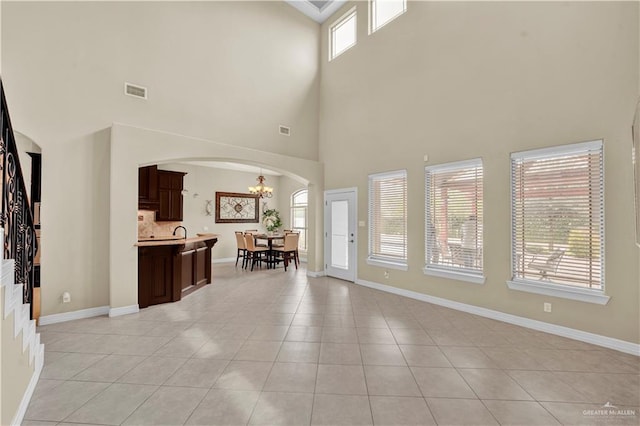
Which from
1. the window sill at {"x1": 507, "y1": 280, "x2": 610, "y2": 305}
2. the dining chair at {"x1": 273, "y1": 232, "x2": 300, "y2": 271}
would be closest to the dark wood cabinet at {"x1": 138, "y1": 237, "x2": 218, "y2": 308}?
the dining chair at {"x1": 273, "y1": 232, "x2": 300, "y2": 271}

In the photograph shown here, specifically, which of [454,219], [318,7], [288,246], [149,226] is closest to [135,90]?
[149,226]

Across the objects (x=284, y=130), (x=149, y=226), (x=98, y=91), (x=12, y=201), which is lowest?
(x=149, y=226)

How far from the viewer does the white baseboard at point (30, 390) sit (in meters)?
1.83

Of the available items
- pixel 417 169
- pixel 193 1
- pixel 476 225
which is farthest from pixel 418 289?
pixel 193 1

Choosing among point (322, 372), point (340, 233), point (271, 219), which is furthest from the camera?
point (271, 219)

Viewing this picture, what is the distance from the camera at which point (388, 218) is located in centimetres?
540

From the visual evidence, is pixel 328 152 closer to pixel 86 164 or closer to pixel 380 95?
pixel 380 95

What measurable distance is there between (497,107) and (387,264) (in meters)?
3.08

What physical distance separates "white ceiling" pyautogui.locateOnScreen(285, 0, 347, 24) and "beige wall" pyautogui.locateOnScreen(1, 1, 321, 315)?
1476mm

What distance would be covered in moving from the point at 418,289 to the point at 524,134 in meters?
2.80

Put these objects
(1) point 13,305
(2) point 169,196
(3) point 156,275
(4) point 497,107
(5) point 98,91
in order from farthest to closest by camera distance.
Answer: (2) point 169,196, (3) point 156,275, (5) point 98,91, (4) point 497,107, (1) point 13,305

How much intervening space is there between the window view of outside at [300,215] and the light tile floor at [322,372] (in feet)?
18.3

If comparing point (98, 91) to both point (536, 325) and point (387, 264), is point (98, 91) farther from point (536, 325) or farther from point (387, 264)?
point (536, 325)

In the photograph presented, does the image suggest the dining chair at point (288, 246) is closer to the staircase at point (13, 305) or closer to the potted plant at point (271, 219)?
the potted plant at point (271, 219)
